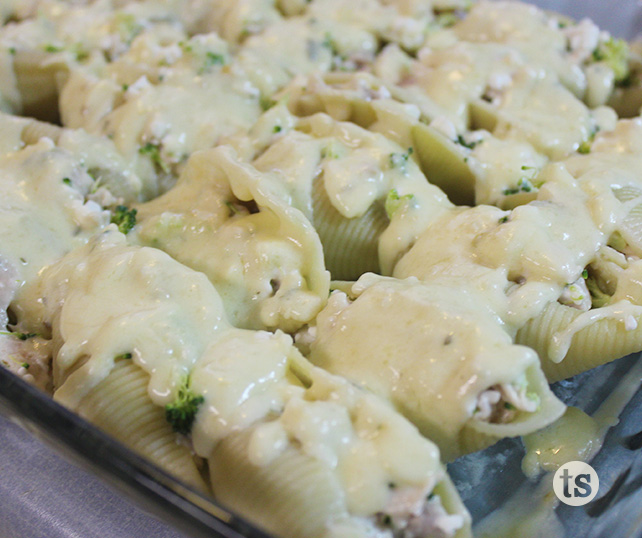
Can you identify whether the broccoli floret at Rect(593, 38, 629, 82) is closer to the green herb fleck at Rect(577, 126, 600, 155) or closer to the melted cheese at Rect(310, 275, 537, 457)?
the green herb fleck at Rect(577, 126, 600, 155)

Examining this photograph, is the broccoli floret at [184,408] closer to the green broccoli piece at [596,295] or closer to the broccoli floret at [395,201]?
the broccoli floret at [395,201]

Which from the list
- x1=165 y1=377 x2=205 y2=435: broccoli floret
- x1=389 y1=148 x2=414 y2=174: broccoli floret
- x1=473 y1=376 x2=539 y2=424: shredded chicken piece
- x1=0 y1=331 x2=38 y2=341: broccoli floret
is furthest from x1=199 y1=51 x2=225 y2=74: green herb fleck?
x1=473 y1=376 x2=539 y2=424: shredded chicken piece

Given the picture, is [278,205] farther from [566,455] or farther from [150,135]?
[566,455]

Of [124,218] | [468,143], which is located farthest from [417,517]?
[468,143]

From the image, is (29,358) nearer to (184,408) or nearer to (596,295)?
(184,408)

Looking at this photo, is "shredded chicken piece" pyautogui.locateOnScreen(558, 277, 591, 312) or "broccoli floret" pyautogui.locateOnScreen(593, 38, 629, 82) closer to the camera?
"shredded chicken piece" pyautogui.locateOnScreen(558, 277, 591, 312)

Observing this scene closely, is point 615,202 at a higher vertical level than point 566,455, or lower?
higher

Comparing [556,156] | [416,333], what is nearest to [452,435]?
[416,333]

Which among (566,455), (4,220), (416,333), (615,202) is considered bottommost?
(566,455)
